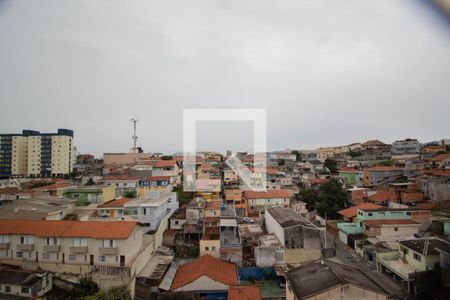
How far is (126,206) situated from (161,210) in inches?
45.6

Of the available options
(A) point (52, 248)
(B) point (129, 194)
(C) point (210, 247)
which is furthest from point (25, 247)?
(B) point (129, 194)

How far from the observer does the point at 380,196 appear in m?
12.8

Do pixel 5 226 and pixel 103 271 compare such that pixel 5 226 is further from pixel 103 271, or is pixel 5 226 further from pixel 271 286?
pixel 271 286

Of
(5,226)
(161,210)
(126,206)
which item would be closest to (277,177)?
(161,210)

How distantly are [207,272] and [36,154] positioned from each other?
23728mm

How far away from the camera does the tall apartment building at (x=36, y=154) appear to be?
2280cm

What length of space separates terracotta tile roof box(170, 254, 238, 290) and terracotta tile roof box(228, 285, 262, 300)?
58 centimetres

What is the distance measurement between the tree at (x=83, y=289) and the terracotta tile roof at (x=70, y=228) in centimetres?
91

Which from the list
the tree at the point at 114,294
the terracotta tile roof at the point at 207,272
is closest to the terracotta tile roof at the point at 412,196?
the terracotta tile roof at the point at 207,272

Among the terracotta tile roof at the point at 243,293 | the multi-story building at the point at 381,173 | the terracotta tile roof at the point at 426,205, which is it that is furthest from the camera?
the multi-story building at the point at 381,173

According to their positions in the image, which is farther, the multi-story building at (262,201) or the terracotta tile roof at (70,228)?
the multi-story building at (262,201)

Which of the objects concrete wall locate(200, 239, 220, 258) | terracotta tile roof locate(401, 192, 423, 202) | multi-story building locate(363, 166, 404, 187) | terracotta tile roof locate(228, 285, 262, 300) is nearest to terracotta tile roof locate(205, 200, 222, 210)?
concrete wall locate(200, 239, 220, 258)

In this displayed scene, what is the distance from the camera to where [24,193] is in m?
11.1

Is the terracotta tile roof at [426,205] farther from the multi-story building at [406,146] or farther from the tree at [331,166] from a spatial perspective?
the multi-story building at [406,146]
